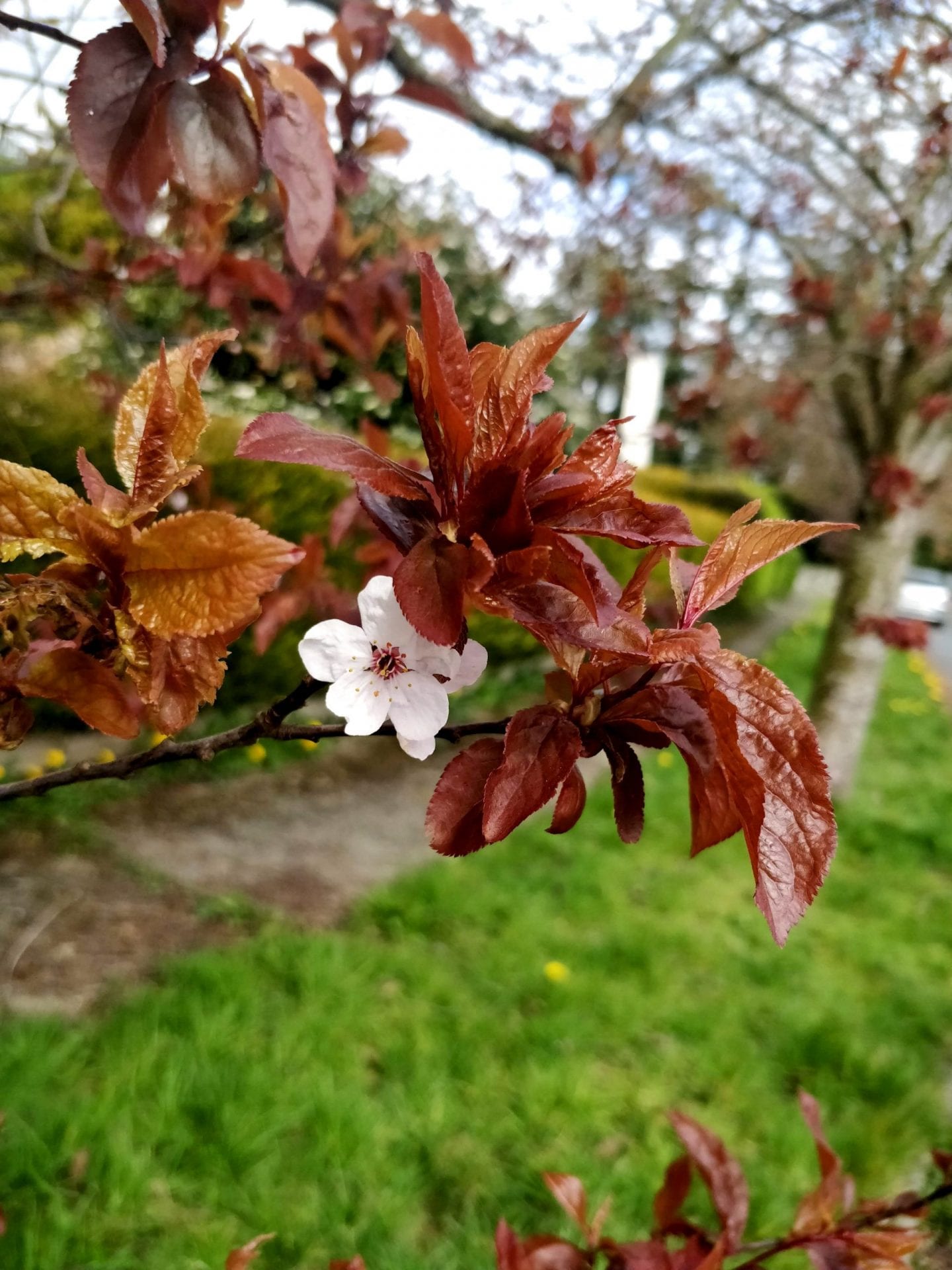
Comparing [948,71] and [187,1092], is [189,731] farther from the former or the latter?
[948,71]

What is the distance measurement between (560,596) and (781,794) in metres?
0.18

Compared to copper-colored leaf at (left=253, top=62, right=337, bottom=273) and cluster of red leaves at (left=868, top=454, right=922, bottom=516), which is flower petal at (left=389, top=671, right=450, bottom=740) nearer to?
copper-colored leaf at (left=253, top=62, right=337, bottom=273)

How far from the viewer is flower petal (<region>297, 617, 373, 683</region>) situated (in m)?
0.59

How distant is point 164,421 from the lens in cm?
56

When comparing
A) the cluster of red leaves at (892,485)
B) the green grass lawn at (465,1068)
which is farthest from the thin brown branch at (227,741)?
the cluster of red leaves at (892,485)

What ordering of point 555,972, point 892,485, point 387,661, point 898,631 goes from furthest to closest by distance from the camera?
point 892,485 → point 898,631 → point 555,972 → point 387,661

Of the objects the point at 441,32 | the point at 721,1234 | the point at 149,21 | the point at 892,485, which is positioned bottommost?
the point at 721,1234

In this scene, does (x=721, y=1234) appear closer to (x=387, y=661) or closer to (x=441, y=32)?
(x=387, y=661)

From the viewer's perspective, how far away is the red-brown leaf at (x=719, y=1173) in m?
1.25

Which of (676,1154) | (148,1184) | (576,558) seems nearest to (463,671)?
(576,558)

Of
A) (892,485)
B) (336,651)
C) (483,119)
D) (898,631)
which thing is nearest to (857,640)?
(898,631)

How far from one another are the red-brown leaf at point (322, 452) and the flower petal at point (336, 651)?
106 millimetres

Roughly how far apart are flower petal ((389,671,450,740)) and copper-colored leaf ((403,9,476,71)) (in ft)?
3.67

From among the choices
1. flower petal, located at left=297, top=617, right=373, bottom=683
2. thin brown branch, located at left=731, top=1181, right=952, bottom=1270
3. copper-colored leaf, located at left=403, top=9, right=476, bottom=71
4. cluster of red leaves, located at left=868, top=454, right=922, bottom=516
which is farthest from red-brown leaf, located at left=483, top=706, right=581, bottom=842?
cluster of red leaves, located at left=868, top=454, right=922, bottom=516
